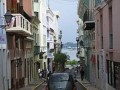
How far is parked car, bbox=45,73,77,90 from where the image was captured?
79.7ft

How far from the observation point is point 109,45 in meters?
28.3

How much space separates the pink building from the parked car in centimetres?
265

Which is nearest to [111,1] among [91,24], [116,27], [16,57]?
[116,27]

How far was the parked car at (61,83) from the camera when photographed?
24297 mm

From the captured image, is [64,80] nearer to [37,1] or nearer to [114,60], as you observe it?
[114,60]

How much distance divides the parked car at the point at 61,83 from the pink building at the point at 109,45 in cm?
265

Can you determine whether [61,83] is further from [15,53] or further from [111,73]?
[15,53]

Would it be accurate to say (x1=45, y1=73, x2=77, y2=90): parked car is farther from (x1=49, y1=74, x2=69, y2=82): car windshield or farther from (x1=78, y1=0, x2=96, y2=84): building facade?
(x1=78, y1=0, x2=96, y2=84): building facade

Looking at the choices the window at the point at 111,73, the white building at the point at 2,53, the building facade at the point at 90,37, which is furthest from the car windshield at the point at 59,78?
the building facade at the point at 90,37

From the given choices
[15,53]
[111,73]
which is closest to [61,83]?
[111,73]

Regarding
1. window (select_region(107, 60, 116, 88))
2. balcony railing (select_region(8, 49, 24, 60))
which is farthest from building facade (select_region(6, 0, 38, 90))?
window (select_region(107, 60, 116, 88))

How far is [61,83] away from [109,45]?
16.9ft

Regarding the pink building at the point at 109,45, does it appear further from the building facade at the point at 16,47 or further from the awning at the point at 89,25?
the building facade at the point at 16,47

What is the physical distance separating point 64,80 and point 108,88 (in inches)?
213
